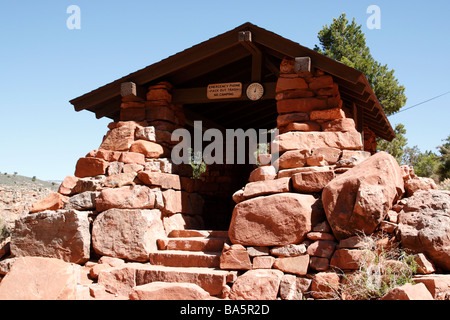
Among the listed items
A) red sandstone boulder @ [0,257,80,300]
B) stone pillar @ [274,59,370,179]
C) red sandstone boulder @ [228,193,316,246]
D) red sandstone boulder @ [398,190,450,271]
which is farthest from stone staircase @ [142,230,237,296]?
red sandstone boulder @ [398,190,450,271]

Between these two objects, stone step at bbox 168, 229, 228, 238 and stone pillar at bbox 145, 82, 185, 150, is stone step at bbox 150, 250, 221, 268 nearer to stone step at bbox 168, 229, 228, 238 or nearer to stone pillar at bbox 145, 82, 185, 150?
stone step at bbox 168, 229, 228, 238

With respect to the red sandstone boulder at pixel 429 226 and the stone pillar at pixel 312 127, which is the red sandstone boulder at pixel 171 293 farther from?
the red sandstone boulder at pixel 429 226

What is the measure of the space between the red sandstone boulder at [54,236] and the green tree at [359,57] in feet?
42.1

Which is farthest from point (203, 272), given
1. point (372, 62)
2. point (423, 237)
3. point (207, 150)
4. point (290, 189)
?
point (372, 62)

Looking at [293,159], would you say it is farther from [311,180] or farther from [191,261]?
[191,261]

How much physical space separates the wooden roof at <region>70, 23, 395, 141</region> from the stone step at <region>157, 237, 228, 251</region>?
2.62 m

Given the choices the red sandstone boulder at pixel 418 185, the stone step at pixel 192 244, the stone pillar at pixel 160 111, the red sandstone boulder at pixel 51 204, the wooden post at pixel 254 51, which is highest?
the wooden post at pixel 254 51

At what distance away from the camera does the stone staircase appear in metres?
4.76

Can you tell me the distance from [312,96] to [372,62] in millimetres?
11843

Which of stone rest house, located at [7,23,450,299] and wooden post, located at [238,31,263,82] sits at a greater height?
wooden post, located at [238,31,263,82]

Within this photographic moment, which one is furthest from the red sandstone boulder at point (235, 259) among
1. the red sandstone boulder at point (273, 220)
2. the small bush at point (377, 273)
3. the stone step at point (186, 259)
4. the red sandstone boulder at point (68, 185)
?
the red sandstone boulder at point (68, 185)

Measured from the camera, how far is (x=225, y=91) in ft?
23.1

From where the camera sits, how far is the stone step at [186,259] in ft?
17.2

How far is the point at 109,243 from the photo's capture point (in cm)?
581
